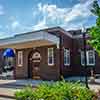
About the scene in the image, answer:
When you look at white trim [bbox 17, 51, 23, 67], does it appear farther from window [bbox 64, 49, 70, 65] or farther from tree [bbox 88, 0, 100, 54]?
tree [bbox 88, 0, 100, 54]

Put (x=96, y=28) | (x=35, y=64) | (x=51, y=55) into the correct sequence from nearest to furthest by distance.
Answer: (x=96, y=28) < (x=51, y=55) < (x=35, y=64)

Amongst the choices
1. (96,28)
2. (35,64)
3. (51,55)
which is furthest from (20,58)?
(96,28)

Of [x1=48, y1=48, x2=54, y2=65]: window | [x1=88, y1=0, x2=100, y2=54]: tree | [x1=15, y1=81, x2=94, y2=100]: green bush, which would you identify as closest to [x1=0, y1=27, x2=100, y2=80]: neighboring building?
[x1=48, y1=48, x2=54, y2=65]: window

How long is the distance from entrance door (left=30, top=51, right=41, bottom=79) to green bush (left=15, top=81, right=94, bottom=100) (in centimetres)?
2536

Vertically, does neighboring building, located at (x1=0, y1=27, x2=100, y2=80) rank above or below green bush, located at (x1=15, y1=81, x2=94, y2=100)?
above

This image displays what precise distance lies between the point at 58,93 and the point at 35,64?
87.2ft

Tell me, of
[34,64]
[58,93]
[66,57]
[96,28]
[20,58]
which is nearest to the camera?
[58,93]

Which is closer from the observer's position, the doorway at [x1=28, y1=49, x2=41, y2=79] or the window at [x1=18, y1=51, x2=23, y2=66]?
the doorway at [x1=28, y1=49, x2=41, y2=79]

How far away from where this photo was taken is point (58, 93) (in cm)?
748

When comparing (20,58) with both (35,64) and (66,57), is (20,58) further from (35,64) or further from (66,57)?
(66,57)

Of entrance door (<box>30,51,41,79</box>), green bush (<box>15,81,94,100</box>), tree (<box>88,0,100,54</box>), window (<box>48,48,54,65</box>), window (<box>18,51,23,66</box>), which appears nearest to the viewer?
green bush (<box>15,81,94,100</box>)

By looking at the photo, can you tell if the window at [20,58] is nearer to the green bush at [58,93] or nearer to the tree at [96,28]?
the tree at [96,28]

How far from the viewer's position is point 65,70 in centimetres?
3231

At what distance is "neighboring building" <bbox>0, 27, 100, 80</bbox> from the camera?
30.5 metres
